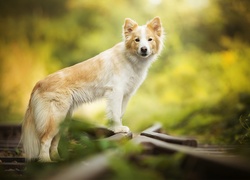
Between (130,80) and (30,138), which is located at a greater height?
(130,80)

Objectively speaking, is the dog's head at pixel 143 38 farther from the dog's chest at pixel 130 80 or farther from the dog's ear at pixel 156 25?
the dog's chest at pixel 130 80

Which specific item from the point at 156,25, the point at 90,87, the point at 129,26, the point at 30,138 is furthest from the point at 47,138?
the point at 156,25

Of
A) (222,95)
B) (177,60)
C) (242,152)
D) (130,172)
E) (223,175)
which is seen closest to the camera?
(130,172)

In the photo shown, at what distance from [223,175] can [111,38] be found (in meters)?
11.3

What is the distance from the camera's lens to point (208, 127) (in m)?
7.94

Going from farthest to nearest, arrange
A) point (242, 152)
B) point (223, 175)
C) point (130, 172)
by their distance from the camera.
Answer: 1. point (242, 152)
2. point (223, 175)
3. point (130, 172)

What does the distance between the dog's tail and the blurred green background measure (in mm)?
6338

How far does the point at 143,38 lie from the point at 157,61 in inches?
322

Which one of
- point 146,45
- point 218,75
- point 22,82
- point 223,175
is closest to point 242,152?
point 223,175

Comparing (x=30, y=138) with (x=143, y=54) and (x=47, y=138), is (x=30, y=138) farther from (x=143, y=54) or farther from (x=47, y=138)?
(x=143, y=54)

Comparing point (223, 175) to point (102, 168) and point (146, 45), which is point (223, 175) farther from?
point (146, 45)

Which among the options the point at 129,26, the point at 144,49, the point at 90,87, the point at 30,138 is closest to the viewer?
the point at 30,138

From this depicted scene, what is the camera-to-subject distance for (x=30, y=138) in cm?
374

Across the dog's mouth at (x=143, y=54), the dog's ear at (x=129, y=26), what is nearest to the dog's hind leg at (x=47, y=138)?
the dog's mouth at (x=143, y=54)
